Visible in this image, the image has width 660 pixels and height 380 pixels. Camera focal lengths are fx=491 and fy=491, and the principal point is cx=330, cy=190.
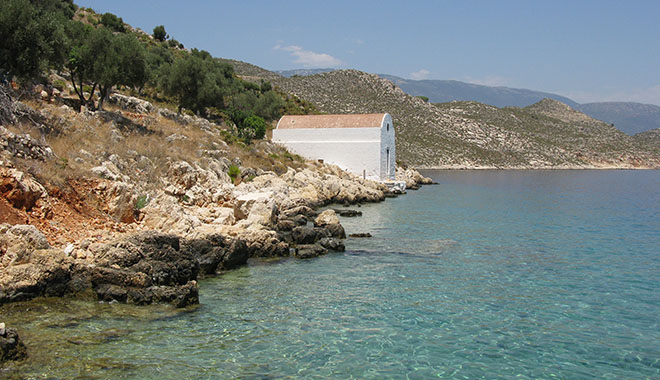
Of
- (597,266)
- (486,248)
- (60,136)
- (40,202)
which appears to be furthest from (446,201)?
(40,202)

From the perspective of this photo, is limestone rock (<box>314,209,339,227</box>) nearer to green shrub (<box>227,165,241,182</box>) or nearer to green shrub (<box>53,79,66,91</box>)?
green shrub (<box>227,165,241,182</box>)

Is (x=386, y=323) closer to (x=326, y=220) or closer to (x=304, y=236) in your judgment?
(x=304, y=236)

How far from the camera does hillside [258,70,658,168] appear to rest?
10525cm

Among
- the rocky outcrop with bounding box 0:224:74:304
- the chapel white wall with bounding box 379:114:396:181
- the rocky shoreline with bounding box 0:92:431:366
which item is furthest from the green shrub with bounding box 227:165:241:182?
the chapel white wall with bounding box 379:114:396:181

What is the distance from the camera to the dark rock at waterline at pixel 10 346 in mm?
7199

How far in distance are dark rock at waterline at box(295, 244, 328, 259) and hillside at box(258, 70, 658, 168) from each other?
270 ft

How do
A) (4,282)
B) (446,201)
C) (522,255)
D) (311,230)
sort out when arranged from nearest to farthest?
(4,282) < (522,255) < (311,230) < (446,201)

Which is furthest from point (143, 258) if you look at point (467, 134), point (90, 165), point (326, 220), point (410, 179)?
point (467, 134)

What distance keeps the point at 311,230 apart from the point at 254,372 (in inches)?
434

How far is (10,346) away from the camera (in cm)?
729

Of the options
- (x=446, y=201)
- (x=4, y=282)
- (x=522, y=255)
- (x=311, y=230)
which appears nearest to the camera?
(x=4, y=282)

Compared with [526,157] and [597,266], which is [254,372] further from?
[526,157]

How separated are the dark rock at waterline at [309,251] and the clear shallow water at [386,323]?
40 centimetres

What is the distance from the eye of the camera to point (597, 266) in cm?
1577
